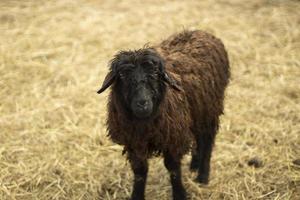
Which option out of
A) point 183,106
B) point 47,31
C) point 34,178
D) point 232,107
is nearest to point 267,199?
point 183,106

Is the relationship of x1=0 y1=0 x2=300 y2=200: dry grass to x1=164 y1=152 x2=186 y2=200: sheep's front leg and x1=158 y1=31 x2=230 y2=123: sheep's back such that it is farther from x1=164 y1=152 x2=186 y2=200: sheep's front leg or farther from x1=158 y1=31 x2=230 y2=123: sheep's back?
x1=158 y1=31 x2=230 y2=123: sheep's back

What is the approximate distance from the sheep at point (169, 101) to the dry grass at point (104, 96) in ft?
1.85

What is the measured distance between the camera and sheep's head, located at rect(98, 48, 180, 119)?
3928 mm

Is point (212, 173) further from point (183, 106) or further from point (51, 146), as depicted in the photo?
point (51, 146)

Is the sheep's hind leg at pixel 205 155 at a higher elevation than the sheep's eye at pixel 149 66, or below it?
below

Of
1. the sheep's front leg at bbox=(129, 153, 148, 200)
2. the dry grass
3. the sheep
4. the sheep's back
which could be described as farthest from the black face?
the dry grass

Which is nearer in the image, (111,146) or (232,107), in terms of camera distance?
(111,146)

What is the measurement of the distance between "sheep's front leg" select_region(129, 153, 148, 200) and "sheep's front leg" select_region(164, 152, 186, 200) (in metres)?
0.22

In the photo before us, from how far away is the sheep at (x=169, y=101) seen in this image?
158 inches

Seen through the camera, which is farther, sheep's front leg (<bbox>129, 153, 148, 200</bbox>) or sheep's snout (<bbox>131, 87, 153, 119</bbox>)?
sheep's front leg (<bbox>129, 153, 148, 200</bbox>)

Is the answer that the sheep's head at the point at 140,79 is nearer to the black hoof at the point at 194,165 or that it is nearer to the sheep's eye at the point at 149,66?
the sheep's eye at the point at 149,66

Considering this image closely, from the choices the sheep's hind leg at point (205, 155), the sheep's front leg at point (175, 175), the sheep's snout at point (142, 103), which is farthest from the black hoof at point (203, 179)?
the sheep's snout at point (142, 103)

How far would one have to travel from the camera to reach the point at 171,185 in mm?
5098

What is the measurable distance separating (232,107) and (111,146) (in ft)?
6.49
